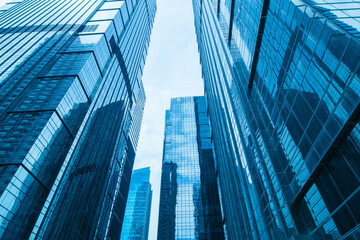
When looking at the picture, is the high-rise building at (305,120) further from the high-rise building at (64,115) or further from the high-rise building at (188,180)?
the high-rise building at (188,180)

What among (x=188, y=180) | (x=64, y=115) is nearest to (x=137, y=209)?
(x=188, y=180)

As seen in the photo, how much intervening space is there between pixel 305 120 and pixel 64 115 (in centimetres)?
5380

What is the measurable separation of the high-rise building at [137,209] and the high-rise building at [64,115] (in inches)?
1940

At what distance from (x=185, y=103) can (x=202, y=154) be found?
42.4 metres

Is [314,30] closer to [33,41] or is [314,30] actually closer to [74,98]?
[74,98]

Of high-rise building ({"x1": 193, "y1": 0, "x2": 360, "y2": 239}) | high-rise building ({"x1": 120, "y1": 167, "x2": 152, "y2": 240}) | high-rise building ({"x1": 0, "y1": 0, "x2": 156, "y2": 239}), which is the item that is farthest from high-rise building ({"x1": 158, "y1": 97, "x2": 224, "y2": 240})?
high-rise building ({"x1": 193, "y1": 0, "x2": 360, "y2": 239})

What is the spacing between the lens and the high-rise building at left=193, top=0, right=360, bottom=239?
12.0m

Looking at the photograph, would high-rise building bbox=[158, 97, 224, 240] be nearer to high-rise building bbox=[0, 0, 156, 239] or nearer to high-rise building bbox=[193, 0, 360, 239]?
high-rise building bbox=[0, 0, 156, 239]

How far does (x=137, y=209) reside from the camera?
15950 centimetres

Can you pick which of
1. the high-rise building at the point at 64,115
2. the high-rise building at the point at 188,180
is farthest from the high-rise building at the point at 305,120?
the high-rise building at the point at 188,180

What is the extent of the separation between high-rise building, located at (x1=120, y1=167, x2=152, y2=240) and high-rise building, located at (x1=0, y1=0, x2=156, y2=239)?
162ft

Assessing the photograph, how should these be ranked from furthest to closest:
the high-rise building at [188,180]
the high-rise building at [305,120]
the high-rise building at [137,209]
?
the high-rise building at [137,209], the high-rise building at [188,180], the high-rise building at [305,120]

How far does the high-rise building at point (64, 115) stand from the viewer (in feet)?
144

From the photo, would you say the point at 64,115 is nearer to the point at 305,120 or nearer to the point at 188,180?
the point at 305,120
